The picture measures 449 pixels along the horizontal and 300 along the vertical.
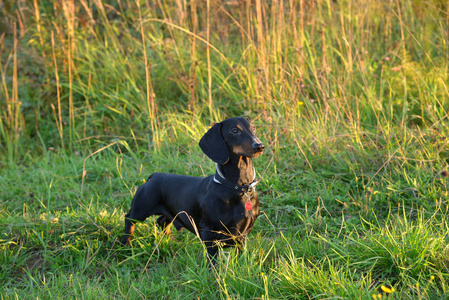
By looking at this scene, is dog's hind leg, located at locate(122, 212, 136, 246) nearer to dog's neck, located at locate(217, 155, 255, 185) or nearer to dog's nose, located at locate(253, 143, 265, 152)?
dog's neck, located at locate(217, 155, 255, 185)

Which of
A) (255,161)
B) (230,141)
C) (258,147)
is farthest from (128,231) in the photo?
(255,161)

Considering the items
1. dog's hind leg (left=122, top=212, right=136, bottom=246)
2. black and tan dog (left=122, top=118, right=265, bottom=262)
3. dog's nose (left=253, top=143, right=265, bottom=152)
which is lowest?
dog's hind leg (left=122, top=212, right=136, bottom=246)

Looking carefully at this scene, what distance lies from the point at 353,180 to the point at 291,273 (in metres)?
1.61

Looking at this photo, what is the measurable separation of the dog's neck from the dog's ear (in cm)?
7

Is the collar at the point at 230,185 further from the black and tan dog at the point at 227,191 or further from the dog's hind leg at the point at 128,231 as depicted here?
the dog's hind leg at the point at 128,231

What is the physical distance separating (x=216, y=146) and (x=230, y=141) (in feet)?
0.29

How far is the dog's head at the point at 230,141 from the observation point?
114 inches

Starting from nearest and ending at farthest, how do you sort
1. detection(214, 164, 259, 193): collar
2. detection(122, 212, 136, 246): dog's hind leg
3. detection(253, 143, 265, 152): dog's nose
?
detection(253, 143, 265, 152): dog's nose
detection(214, 164, 259, 193): collar
detection(122, 212, 136, 246): dog's hind leg

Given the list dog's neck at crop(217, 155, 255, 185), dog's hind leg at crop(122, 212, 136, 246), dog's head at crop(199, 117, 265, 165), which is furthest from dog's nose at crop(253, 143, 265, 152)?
dog's hind leg at crop(122, 212, 136, 246)

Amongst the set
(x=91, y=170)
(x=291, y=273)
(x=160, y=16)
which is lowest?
(x=91, y=170)

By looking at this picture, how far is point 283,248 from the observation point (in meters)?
3.26

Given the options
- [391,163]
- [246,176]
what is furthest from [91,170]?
[391,163]

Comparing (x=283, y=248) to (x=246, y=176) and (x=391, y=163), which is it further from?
(x=391, y=163)

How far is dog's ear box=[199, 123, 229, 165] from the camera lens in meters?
2.97
